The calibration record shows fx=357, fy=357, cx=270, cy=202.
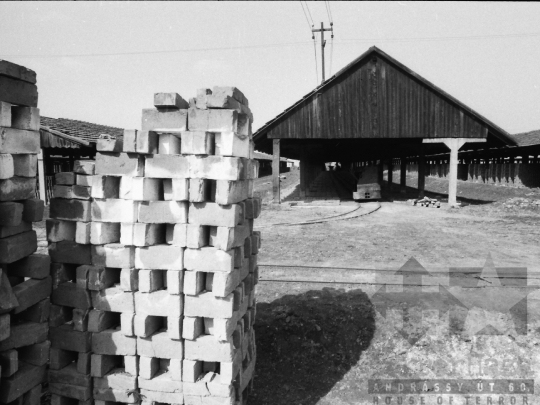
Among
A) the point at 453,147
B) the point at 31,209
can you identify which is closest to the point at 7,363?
the point at 31,209

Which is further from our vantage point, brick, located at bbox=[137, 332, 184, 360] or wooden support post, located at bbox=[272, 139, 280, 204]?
wooden support post, located at bbox=[272, 139, 280, 204]

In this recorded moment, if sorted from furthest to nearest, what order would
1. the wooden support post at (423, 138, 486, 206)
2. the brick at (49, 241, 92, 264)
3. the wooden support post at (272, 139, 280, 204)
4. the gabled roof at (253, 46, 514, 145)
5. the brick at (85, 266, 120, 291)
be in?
the wooden support post at (272, 139, 280, 204)
the wooden support post at (423, 138, 486, 206)
the gabled roof at (253, 46, 514, 145)
the brick at (49, 241, 92, 264)
the brick at (85, 266, 120, 291)

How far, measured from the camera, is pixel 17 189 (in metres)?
3.53

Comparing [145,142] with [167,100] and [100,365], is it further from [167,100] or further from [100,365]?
[100,365]

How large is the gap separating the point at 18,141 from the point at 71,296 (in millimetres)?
1678

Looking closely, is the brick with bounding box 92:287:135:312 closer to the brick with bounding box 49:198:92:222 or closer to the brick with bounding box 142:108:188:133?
the brick with bounding box 49:198:92:222

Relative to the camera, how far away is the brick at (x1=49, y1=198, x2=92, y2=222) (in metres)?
3.82

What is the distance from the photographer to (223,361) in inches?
140

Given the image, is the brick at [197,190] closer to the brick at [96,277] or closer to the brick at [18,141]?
the brick at [96,277]

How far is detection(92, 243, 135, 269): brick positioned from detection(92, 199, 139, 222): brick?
29 centimetres

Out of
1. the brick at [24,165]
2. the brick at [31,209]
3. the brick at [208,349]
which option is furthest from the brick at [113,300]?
the brick at [24,165]

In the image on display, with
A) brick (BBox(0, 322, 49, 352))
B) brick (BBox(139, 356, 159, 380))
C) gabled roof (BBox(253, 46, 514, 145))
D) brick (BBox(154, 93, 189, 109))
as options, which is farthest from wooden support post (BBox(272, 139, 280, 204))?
brick (BBox(0, 322, 49, 352))

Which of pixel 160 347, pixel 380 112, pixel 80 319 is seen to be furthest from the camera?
pixel 380 112

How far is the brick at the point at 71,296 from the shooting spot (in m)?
3.81
